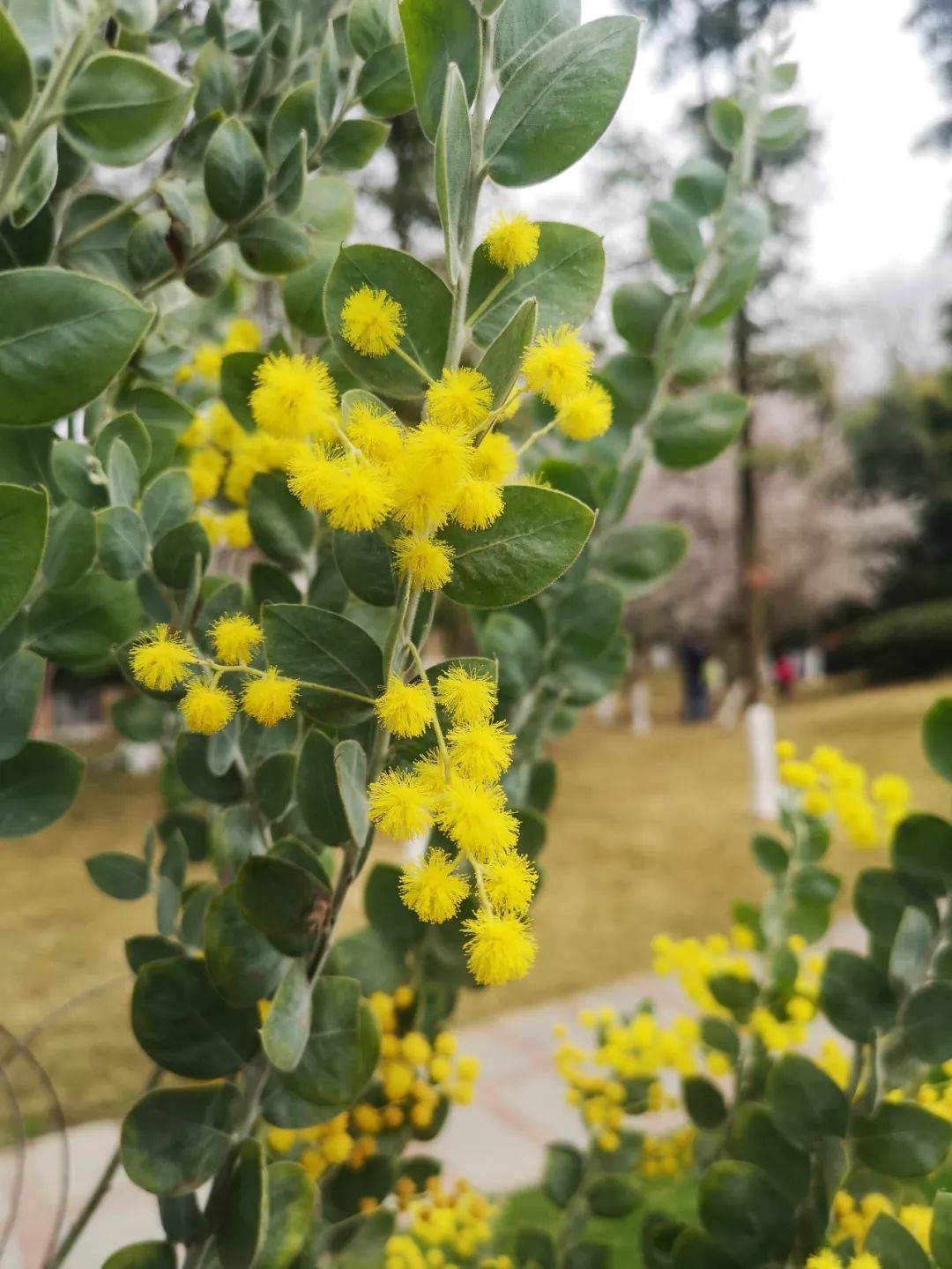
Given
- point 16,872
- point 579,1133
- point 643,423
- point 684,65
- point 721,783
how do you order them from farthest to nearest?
1. point 721,783
2. point 16,872
3. point 579,1133
4. point 684,65
5. point 643,423

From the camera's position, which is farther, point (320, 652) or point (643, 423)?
point (643, 423)

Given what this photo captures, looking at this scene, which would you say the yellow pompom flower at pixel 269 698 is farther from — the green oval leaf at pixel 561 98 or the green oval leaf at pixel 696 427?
the green oval leaf at pixel 696 427

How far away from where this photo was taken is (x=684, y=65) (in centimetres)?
102

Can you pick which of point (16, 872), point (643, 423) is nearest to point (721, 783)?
point (16, 872)

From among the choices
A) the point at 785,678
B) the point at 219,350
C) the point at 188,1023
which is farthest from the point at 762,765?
the point at 785,678

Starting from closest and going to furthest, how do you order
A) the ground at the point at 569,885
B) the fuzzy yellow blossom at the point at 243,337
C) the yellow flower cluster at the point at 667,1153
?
the fuzzy yellow blossom at the point at 243,337
the yellow flower cluster at the point at 667,1153
the ground at the point at 569,885

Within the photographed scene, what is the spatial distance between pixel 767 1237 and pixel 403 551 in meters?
0.31

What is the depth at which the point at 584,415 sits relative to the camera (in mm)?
238

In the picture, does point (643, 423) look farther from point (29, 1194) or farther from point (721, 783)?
point (721, 783)

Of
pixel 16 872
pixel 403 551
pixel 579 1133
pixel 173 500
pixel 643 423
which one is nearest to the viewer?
pixel 403 551

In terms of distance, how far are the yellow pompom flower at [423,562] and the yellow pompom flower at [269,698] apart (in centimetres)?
4

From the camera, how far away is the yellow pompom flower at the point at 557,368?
0.71 feet

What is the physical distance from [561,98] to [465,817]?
0.58ft

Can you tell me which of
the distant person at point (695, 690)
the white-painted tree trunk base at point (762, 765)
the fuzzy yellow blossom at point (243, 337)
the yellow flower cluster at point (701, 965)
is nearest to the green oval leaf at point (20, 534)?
the fuzzy yellow blossom at point (243, 337)
